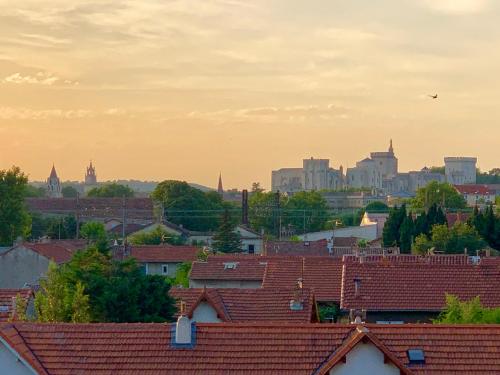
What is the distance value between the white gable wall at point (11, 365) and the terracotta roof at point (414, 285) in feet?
49.4

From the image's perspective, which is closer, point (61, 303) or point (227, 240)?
point (61, 303)

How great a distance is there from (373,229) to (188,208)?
72.4ft

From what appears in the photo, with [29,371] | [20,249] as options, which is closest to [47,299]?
[29,371]

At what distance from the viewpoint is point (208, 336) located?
18406 millimetres

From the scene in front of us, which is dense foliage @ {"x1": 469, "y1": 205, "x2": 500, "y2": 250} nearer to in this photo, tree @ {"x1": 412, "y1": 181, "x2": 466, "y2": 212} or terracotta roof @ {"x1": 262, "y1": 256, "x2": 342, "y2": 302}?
terracotta roof @ {"x1": 262, "y1": 256, "x2": 342, "y2": 302}

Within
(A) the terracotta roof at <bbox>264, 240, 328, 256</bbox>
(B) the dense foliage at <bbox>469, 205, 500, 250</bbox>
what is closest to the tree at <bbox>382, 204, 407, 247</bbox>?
(A) the terracotta roof at <bbox>264, 240, 328, 256</bbox>

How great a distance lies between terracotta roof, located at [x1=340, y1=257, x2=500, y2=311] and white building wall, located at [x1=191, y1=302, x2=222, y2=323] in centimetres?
651

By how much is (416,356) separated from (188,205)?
87.2 meters

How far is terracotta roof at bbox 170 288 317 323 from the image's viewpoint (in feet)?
85.0

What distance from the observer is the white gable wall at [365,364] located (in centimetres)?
1770

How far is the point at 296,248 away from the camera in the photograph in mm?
61125

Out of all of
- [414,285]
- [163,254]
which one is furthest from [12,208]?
[414,285]

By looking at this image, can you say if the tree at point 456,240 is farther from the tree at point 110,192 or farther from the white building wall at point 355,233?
the tree at point 110,192

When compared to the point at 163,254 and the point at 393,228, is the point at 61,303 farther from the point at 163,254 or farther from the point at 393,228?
the point at 393,228
